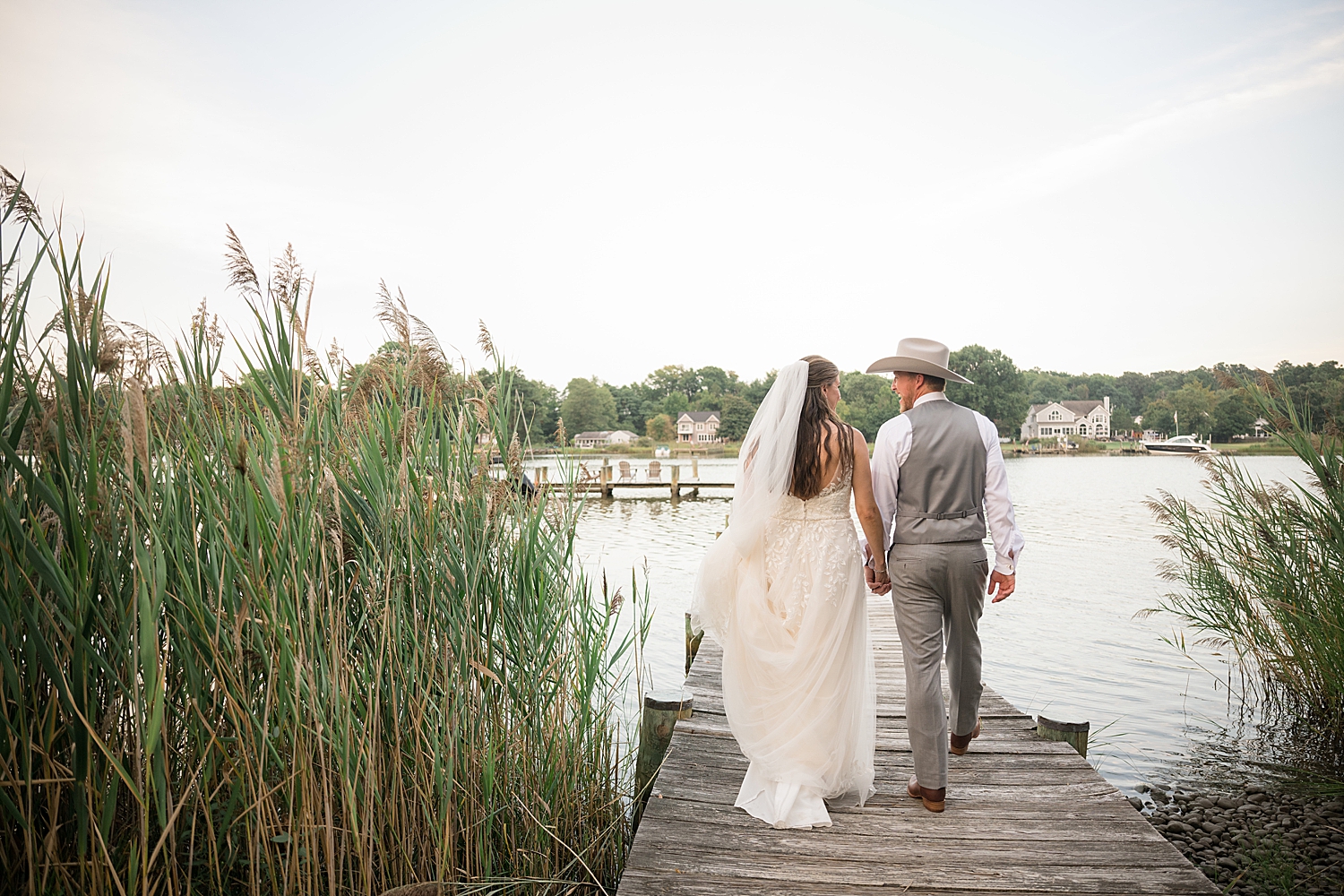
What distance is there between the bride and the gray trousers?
0.22 meters

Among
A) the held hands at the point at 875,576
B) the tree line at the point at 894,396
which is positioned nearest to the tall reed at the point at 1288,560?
the held hands at the point at 875,576

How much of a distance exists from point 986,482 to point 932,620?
28.7 inches

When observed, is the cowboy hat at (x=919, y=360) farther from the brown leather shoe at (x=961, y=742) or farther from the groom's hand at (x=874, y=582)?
the brown leather shoe at (x=961, y=742)

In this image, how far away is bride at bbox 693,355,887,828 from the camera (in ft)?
10.8

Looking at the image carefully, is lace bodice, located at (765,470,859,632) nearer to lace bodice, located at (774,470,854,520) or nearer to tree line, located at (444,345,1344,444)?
lace bodice, located at (774,470,854,520)

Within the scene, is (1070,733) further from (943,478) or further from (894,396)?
(894,396)

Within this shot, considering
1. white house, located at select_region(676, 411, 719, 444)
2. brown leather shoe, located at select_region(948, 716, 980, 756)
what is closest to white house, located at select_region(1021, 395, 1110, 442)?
white house, located at select_region(676, 411, 719, 444)

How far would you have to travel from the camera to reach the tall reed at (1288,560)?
4.79m

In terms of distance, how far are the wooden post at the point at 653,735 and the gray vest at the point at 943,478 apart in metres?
1.88

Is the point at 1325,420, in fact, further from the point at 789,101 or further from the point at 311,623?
the point at 789,101

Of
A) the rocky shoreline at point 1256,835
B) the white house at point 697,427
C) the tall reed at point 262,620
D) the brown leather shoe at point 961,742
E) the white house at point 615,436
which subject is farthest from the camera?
the white house at point 697,427

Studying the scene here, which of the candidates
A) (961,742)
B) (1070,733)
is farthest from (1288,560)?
(961,742)

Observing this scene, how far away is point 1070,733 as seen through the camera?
4.09 m

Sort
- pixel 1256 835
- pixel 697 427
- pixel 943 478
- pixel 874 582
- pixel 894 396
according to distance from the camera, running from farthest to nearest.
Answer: pixel 697 427 < pixel 894 396 < pixel 1256 835 < pixel 874 582 < pixel 943 478
